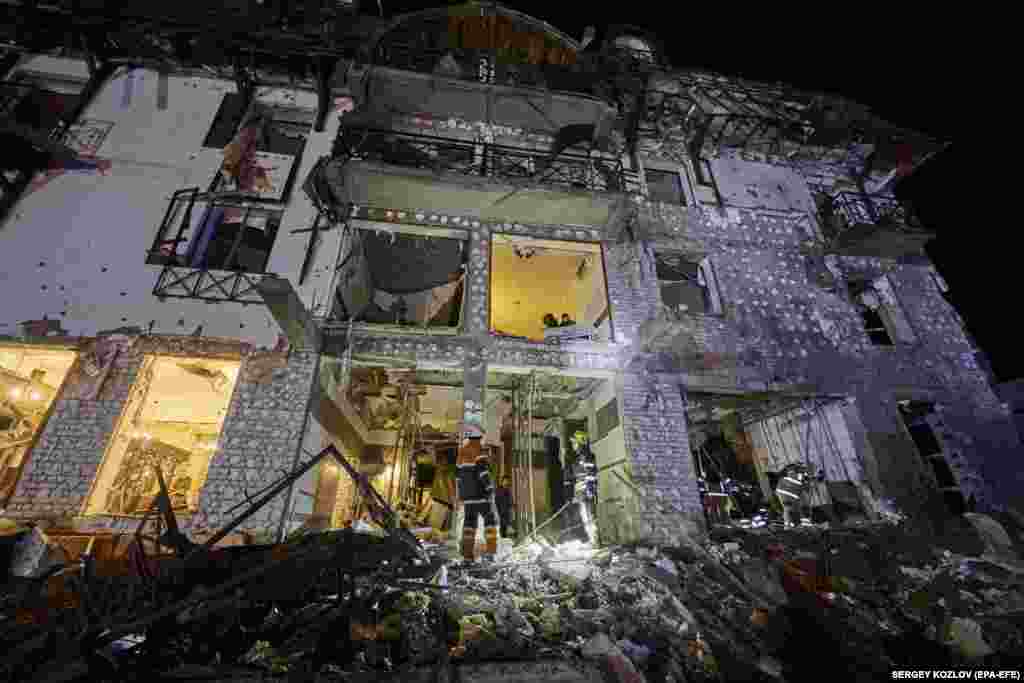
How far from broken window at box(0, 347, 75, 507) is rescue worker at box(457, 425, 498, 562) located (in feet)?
26.2

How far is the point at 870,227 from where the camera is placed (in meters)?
11.0

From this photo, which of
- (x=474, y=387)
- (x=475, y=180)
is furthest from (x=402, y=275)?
(x=474, y=387)

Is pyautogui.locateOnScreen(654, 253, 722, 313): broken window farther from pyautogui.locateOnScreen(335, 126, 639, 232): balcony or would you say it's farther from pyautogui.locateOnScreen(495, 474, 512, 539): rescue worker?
pyautogui.locateOnScreen(495, 474, 512, 539): rescue worker

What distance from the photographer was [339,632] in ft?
14.0

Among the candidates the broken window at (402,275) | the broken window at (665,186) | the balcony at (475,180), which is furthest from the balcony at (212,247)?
the broken window at (665,186)

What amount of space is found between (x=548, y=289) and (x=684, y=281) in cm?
404

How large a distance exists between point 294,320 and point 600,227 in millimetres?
7764

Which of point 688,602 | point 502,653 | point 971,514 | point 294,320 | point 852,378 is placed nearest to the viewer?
point 502,653

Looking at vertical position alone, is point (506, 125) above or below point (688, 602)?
above

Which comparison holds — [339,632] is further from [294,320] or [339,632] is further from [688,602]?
[294,320]

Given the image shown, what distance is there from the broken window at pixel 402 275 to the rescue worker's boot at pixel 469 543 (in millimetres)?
4736

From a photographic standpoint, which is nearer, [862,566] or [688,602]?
[688,602]

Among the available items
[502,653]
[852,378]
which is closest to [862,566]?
[852,378]

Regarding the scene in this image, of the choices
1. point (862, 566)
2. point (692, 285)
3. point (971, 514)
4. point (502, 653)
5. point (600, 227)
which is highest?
point (600, 227)
